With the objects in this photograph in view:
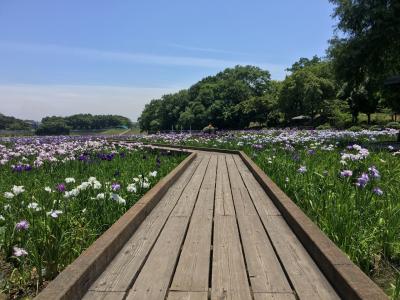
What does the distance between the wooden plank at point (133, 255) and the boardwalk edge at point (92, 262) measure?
0.05 metres

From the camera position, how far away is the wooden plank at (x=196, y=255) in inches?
112

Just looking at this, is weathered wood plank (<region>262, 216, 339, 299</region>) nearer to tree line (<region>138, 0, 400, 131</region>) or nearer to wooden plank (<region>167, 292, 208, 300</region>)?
wooden plank (<region>167, 292, 208, 300</region>)

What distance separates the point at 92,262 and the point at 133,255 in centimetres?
64

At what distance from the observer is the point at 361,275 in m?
2.52

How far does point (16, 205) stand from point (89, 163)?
488 centimetres

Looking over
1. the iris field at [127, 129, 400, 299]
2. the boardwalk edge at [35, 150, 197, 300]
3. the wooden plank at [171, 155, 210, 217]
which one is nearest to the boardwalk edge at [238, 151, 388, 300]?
the iris field at [127, 129, 400, 299]

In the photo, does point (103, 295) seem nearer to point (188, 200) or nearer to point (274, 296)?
point (274, 296)

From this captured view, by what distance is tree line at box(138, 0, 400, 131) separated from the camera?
1770 cm

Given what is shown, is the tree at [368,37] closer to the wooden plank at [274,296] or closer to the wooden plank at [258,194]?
the wooden plank at [258,194]

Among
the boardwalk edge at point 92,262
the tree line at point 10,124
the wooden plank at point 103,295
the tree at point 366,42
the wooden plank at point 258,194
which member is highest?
the tree at point 366,42

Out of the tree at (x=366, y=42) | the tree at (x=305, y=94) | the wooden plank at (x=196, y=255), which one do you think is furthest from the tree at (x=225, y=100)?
the wooden plank at (x=196, y=255)

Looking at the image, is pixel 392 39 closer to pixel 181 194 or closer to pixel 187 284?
pixel 181 194

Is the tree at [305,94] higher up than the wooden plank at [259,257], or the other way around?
the tree at [305,94]

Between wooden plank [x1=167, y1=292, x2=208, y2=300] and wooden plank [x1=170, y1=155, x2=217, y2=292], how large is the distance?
0.05 metres
